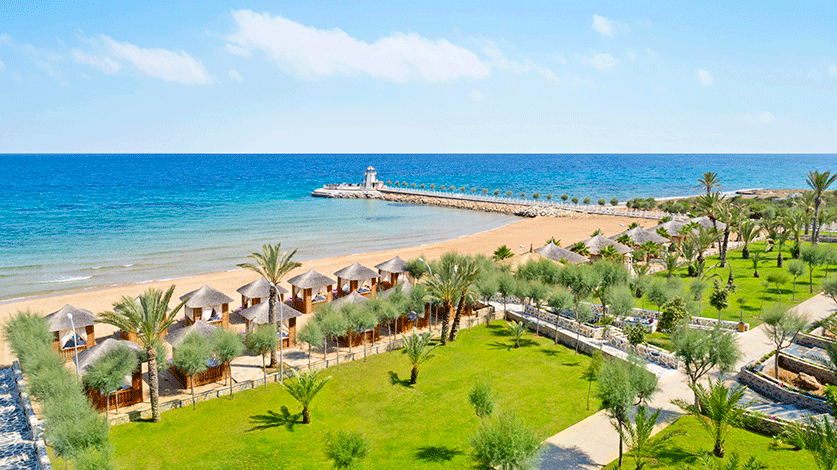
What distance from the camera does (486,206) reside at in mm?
85750

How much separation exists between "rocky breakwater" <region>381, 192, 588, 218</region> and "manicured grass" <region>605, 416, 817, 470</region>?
6064cm

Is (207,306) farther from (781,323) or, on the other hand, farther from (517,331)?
(781,323)

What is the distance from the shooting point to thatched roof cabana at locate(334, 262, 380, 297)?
101 ft

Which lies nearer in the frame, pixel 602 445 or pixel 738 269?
pixel 602 445

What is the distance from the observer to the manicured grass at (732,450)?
46.3 ft

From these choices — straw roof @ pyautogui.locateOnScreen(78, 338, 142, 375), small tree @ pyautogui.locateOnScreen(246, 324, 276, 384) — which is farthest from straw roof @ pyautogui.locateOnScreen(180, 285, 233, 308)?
straw roof @ pyautogui.locateOnScreen(78, 338, 142, 375)

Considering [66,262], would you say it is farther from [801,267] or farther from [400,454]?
[801,267]

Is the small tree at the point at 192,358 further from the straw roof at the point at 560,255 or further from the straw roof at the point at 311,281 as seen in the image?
the straw roof at the point at 560,255

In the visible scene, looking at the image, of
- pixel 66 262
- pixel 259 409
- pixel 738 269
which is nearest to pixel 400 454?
pixel 259 409

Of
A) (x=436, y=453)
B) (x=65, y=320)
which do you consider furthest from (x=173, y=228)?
(x=436, y=453)

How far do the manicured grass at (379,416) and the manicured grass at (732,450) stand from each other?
2881 mm

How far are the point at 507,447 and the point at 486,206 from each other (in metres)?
75.3

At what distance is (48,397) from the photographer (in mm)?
15086

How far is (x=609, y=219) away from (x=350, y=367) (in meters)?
57.6
